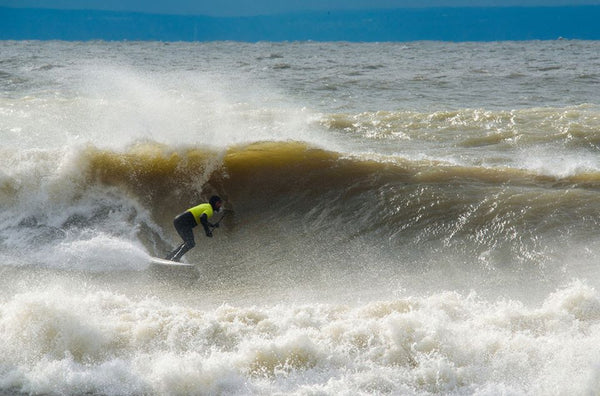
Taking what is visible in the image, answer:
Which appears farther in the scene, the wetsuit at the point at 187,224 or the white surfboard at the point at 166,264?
the wetsuit at the point at 187,224

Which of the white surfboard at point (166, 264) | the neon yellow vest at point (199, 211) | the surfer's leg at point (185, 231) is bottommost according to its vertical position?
the white surfboard at point (166, 264)

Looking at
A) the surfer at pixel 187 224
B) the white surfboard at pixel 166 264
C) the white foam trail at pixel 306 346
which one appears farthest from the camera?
the surfer at pixel 187 224

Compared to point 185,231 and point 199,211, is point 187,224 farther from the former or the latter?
point 199,211

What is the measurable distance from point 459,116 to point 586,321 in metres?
11.2

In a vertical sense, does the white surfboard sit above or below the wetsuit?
below

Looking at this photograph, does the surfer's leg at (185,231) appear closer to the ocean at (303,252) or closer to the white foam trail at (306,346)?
the ocean at (303,252)

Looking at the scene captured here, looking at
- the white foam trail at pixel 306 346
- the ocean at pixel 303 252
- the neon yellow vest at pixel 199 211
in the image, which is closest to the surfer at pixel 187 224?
the neon yellow vest at pixel 199 211

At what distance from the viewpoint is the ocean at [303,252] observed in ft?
20.0

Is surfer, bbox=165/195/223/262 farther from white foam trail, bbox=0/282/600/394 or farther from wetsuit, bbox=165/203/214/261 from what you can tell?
white foam trail, bbox=0/282/600/394

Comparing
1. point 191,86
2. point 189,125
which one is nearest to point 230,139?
point 189,125

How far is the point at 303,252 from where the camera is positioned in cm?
949

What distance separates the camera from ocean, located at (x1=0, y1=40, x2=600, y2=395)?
20.0ft

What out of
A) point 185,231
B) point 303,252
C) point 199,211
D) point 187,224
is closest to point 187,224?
A: point 187,224

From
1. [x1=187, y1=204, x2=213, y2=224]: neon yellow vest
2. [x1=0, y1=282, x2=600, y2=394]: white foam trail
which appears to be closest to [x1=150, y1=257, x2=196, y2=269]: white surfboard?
[x1=187, y1=204, x2=213, y2=224]: neon yellow vest
